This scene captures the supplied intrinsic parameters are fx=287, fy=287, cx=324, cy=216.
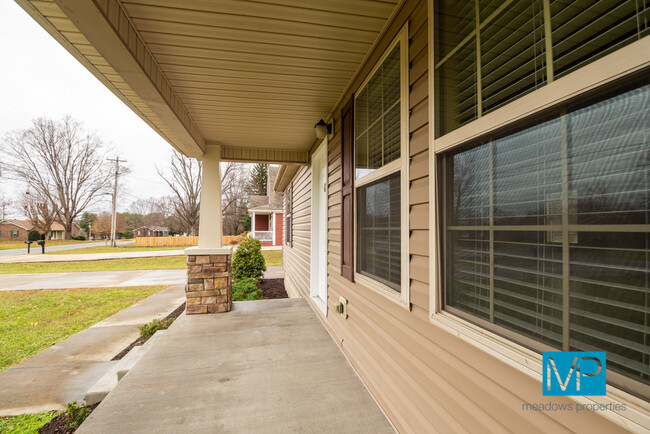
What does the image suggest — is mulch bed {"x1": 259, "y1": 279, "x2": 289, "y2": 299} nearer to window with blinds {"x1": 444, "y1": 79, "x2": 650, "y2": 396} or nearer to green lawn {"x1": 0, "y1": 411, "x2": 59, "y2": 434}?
green lawn {"x1": 0, "y1": 411, "x2": 59, "y2": 434}

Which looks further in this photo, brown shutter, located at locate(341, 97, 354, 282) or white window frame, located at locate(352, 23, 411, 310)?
brown shutter, located at locate(341, 97, 354, 282)

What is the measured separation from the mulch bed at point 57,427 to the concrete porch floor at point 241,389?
1.60ft

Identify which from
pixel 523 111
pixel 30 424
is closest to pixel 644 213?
pixel 523 111

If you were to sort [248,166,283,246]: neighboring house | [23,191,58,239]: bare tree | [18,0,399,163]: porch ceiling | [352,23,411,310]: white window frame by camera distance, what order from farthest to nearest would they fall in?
[23,191,58,239]: bare tree → [248,166,283,246]: neighboring house → [18,0,399,163]: porch ceiling → [352,23,411,310]: white window frame

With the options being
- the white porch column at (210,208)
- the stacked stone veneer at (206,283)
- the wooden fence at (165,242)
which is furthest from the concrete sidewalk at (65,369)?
the wooden fence at (165,242)

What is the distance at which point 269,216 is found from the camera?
21.7 metres

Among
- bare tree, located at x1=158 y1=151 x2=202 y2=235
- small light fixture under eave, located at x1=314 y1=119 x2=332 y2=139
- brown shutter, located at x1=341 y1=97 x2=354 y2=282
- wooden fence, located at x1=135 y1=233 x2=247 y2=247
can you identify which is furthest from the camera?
wooden fence, located at x1=135 y1=233 x2=247 y2=247

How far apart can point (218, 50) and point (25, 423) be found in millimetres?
3209

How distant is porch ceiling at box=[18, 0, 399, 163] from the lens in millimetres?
1678

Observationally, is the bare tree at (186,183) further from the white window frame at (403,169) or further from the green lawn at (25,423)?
the white window frame at (403,169)

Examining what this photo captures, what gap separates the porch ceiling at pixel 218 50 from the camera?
168 cm

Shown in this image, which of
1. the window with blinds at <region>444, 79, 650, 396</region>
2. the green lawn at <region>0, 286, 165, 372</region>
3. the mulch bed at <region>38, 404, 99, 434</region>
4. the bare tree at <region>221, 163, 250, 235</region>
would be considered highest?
the bare tree at <region>221, 163, 250, 235</region>

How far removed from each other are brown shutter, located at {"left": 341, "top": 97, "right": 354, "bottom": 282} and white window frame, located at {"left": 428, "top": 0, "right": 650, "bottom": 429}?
1.16 metres

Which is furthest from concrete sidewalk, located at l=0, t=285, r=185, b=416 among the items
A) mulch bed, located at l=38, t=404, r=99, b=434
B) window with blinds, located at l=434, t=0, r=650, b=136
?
window with blinds, located at l=434, t=0, r=650, b=136
